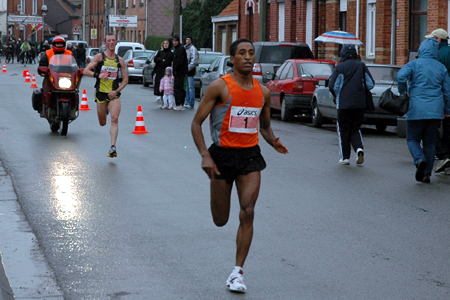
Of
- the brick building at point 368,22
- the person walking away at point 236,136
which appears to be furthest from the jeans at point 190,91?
the person walking away at point 236,136

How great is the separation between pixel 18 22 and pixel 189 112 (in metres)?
76.7

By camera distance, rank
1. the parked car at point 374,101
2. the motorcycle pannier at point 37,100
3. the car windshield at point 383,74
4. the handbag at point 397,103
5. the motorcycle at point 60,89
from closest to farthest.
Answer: the handbag at point 397,103
the motorcycle at point 60,89
the motorcycle pannier at point 37,100
the parked car at point 374,101
the car windshield at point 383,74

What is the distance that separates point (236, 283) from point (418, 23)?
69.9ft

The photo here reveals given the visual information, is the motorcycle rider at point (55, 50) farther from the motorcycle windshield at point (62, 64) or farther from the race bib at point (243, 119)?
the race bib at point (243, 119)

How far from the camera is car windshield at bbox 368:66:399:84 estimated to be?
17766 mm

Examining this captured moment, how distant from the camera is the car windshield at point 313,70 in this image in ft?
65.1

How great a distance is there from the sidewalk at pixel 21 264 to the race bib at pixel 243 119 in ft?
5.25

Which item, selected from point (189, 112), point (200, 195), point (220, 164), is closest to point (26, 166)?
point (200, 195)

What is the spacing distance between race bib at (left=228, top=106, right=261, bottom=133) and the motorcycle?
9.63 m

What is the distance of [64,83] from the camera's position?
597 inches

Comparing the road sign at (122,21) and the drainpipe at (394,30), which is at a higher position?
the road sign at (122,21)

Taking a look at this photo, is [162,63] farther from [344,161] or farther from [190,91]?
[344,161]

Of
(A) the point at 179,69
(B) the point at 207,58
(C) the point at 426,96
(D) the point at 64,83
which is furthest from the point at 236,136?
(B) the point at 207,58

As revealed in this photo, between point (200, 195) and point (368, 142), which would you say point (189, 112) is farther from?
point (200, 195)
